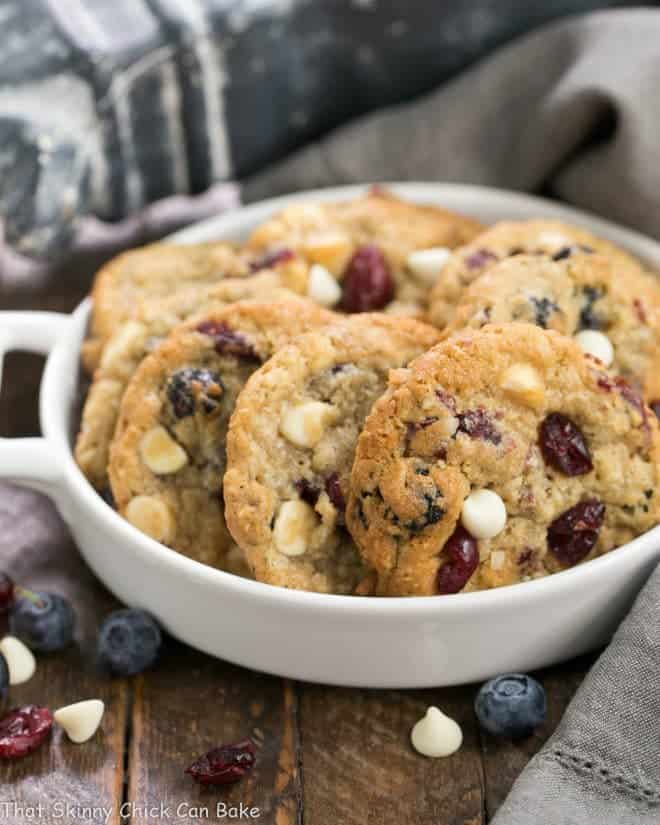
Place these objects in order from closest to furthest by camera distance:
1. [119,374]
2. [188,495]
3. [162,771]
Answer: [162,771] → [188,495] → [119,374]

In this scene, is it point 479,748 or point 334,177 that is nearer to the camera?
point 479,748

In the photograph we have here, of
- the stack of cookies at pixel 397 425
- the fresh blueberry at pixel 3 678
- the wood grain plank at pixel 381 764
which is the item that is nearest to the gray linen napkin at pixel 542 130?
the stack of cookies at pixel 397 425

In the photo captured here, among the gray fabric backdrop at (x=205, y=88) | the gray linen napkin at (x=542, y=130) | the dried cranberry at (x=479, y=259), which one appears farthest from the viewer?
the gray fabric backdrop at (x=205, y=88)

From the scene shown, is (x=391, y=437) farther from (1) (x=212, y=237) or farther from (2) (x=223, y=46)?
(2) (x=223, y=46)

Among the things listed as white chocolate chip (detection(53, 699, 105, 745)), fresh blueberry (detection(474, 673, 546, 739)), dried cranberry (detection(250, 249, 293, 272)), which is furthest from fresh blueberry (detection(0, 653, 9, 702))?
dried cranberry (detection(250, 249, 293, 272))

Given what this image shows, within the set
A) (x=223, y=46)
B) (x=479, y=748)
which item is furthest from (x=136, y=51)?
(x=479, y=748)

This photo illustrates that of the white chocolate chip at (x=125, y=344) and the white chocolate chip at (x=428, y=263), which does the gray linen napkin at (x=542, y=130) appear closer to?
the white chocolate chip at (x=428, y=263)

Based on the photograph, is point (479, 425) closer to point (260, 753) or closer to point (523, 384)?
point (523, 384)

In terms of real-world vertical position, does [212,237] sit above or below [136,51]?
below
